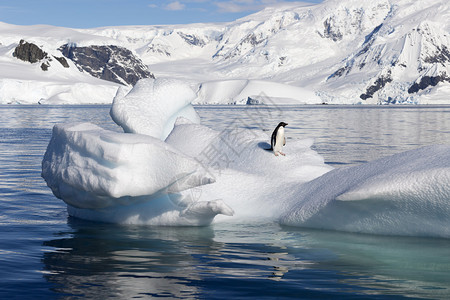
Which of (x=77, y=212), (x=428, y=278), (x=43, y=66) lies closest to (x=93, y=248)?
(x=77, y=212)

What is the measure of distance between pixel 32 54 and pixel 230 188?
18839 centimetres

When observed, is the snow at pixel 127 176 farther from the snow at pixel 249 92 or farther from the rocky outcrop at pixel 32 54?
the rocky outcrop at pixel 32 54

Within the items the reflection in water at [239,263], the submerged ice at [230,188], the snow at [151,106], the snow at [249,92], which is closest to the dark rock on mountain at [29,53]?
the snow at [249,92]

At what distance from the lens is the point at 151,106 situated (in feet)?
46.6

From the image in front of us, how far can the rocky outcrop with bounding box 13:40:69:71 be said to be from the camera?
602 ft

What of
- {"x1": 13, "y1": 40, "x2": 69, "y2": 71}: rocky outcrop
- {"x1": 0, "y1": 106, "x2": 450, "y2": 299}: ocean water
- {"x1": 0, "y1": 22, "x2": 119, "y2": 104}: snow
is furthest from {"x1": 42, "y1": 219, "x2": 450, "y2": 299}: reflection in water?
{"x1": 13, "y1": 40, "x2": 69, "y2": 71}: rocky outcrop

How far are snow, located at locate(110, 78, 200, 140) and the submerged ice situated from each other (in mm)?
2885

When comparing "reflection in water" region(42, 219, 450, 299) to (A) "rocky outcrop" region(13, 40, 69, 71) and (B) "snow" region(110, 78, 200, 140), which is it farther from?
(A) "rocky outcrop" region(13, 40, 69, 71)

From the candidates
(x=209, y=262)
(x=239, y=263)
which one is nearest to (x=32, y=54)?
(x=209, y=262)

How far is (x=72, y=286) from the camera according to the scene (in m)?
5.94

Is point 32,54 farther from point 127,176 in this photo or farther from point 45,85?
point 127,176

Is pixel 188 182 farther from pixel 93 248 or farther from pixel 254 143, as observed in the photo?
pixel 254 143

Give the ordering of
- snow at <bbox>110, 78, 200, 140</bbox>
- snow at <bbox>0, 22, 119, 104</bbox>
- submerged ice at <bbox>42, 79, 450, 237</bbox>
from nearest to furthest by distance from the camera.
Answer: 1. submerged ice at <bbox>42, 79, 450, 237</bbox>
2. snow at <bbox>110, 78, 200, 140</bbox>
3. snow at <bbox>0, 22, 119, 104</bbox>

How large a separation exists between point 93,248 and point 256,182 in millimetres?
3863
